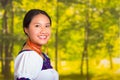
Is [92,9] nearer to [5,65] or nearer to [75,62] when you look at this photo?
[75,62]

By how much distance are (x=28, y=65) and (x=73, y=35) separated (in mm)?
3330

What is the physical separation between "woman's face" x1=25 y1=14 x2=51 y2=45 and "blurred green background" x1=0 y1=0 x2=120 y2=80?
3131mm

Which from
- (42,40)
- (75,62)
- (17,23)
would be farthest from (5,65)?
(42,40)

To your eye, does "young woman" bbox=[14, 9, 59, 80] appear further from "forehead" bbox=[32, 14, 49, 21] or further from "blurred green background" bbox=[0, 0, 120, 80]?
"blurred green background" bbox=[0, 0, 120, 80]

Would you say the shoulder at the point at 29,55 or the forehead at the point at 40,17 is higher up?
the forehead at the point at 40,17

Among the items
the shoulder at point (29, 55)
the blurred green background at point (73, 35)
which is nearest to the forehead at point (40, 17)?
the shoulder at point (29, 55)

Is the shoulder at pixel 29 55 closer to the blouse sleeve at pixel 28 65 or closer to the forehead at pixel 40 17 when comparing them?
the blouse sleeve at pixel 28 65

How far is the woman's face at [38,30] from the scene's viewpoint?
1176mm

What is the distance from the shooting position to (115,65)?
457cm

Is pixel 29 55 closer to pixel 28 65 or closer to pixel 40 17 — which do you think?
pixel 28 65

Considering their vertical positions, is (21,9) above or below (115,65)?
above

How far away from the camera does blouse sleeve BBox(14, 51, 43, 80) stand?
3.65ft

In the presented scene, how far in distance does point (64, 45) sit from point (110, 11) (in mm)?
721

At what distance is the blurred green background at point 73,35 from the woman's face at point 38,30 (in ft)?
10.3
